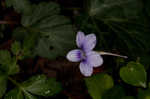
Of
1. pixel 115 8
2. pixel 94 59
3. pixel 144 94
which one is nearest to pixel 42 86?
pixel 94 59

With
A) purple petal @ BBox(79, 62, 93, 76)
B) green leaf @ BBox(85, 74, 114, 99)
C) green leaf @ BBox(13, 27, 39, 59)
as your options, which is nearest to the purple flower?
purple petal @ BBox(79, 62, 93, 76)

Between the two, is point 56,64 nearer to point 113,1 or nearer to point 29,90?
point 29,90

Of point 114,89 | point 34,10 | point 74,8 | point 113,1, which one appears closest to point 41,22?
point 34,10

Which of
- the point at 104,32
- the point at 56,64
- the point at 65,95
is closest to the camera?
the point at 104,32

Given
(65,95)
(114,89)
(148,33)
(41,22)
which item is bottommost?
(65,95)

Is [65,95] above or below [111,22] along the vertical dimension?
below

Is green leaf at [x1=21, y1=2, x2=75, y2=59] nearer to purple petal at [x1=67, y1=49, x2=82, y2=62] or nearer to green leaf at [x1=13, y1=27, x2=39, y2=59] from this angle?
green leaf at [x1=13, y1=27, x2=39, y2=59]

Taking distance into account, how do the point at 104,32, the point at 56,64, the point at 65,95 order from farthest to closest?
the point at 56,64, the point at 65,95, the point at 104,32

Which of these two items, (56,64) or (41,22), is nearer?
(41,22)

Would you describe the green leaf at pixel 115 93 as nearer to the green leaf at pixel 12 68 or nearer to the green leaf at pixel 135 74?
the green leaf at pixel 135 74

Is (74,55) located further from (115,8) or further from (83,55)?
(115,8)
